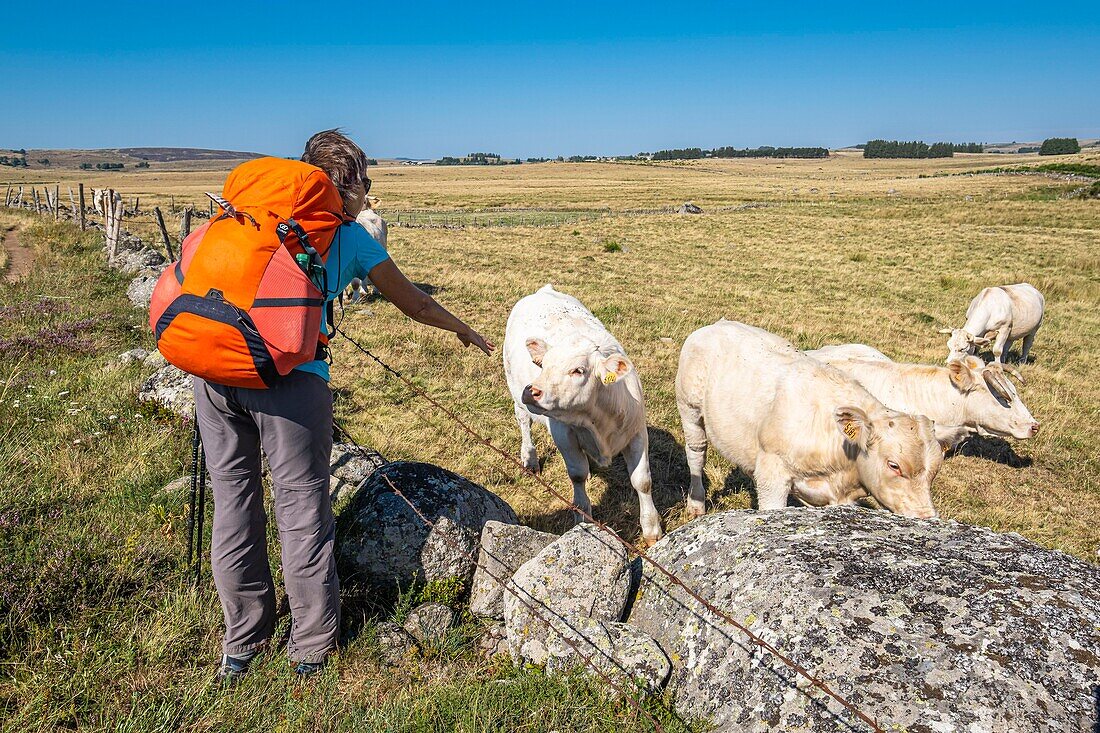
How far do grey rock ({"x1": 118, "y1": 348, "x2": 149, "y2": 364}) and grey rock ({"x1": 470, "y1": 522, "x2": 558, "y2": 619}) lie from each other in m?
6.87

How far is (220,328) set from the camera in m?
Answer: 2.94

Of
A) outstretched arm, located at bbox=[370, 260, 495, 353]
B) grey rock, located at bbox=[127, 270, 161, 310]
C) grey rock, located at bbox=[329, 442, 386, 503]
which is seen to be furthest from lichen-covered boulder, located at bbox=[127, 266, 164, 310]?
outstretched arm, located at bbox=[370, 260, 495, 353]

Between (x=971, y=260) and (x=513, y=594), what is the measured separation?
29.7 meters

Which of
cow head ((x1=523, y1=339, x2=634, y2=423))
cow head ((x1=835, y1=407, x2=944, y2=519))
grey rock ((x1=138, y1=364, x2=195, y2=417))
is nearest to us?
cow head ((x1=835, y1=407, x2=944, y2=519))

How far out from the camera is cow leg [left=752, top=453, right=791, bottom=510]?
5.79 metres

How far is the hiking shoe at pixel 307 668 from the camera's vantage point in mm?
3587

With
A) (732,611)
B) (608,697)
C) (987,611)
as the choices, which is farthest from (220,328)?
(987,611)

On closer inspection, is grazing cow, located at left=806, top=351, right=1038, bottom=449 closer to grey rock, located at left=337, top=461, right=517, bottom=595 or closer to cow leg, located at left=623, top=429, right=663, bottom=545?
cow leg, located at left=623, top=429, right=663, bottom=545

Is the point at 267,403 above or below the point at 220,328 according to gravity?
below

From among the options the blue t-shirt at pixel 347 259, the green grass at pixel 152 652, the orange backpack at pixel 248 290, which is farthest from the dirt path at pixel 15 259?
the orange backpack at pixel 248 290

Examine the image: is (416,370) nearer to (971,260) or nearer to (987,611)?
(987,611)

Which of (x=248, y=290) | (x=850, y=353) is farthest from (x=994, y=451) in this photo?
(x=248, y=290)

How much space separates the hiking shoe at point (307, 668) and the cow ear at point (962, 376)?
314 inches

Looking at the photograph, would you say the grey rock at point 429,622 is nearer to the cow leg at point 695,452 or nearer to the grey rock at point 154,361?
the cow leg at point 695,452
